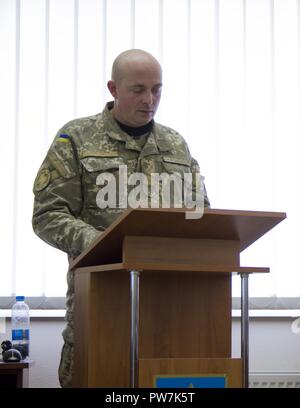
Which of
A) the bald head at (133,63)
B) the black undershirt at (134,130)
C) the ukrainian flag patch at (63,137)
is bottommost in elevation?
the ukrainian flag patch at (63,137)

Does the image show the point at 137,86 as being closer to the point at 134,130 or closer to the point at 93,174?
the point at 134,130

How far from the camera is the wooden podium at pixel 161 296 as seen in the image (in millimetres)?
1778

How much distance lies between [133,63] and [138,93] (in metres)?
0.11

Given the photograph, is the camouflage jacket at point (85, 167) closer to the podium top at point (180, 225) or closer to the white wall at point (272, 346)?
the podium top at point (180, 225)

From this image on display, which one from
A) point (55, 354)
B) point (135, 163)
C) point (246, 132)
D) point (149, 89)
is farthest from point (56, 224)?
point (246, 132)

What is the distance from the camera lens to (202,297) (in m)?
2.08

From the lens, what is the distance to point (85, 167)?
8.26 feet

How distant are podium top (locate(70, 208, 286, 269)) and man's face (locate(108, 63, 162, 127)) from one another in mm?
757

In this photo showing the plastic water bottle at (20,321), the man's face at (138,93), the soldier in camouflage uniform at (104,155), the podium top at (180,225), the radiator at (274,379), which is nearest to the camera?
the podium top at (180,225)

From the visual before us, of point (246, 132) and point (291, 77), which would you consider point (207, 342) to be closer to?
point (246, 132)

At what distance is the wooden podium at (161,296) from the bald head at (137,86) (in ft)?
2.27

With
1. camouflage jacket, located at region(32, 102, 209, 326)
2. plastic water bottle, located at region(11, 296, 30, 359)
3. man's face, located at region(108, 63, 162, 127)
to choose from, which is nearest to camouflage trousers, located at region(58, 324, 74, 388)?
camouflage jacket, located at region(32, 102, 209, 326)

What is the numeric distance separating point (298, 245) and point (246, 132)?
66 cm

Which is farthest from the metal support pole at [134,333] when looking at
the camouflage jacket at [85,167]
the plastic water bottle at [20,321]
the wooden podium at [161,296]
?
the plastic water bottle at [20,321]
